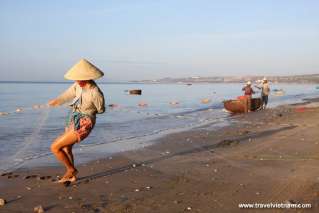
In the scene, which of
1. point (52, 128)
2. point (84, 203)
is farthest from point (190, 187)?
point (52, 128)

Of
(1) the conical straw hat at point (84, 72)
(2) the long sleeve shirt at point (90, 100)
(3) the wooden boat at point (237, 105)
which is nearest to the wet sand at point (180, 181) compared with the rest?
(2) the long sleeve shirt at point (90, 100)

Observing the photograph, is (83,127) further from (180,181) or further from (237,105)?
(237,105)

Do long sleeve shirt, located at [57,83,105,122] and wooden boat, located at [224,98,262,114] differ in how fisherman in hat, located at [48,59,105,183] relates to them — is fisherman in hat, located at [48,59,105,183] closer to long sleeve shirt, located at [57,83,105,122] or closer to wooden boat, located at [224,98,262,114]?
long sleeve shirt, located at [57,83,105,122]

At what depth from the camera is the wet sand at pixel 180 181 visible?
18.5 ft

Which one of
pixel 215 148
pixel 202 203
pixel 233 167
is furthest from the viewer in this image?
pixel 215 148

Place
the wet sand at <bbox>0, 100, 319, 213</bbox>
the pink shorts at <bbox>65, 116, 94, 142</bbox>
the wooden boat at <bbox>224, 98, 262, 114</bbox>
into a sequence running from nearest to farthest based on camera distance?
the wet sand at <bbox>0, 100, 319, 213</bbox> < the pink shorts at <bbox>65, 116, 94, 142</bbox> < the wooden boat at <bbox>224, 98, 262, 114</bbox>

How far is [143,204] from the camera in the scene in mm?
5633

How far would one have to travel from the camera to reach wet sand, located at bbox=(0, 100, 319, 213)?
563 centimetres

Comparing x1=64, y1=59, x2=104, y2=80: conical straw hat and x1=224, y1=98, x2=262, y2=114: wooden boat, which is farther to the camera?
x1=224, y1=98, x2=262, y2=114: wooden boat

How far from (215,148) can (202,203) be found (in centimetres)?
504

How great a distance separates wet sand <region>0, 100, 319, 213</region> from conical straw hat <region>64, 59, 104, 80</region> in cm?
165

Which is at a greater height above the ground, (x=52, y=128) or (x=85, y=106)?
(x=85, y=106)

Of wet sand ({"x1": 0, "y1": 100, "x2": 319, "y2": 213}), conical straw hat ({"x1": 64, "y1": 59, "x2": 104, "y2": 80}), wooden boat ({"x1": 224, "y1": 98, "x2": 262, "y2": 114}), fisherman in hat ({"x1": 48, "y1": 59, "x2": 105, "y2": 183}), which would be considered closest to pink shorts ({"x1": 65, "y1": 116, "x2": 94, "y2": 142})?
fisherman in hat ({"x1": 48, "y1": 59, "x2": 105, "y2": 183})

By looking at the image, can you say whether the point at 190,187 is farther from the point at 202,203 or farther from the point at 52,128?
the point at 52,128
